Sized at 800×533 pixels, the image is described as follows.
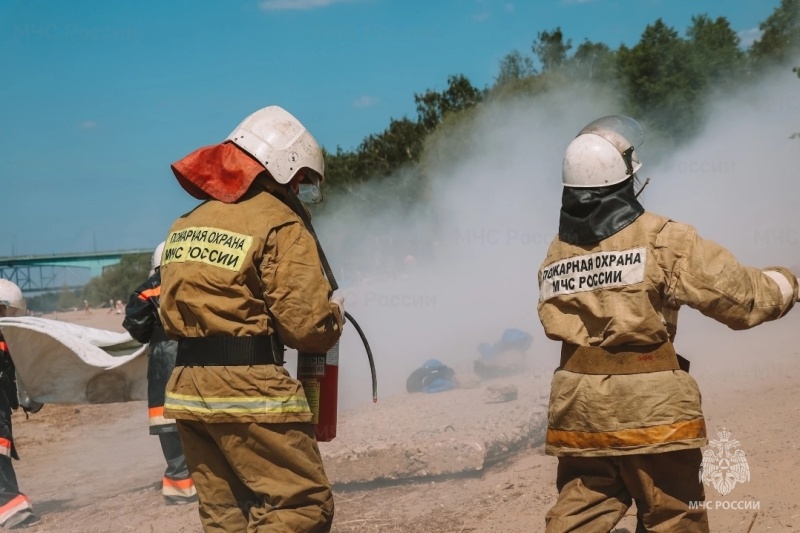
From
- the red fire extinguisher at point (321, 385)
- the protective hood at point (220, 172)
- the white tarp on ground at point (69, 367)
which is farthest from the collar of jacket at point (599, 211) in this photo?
the white tarp on ground at point (69, 367)

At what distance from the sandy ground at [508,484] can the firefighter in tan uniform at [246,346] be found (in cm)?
184

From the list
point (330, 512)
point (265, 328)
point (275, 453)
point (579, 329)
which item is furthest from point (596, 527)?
point (265, 328)

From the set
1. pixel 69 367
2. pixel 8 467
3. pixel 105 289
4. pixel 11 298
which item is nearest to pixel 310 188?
pixel 8 467

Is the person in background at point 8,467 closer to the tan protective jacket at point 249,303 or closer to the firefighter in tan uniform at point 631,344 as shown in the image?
the tan protective jacket at point 249,303

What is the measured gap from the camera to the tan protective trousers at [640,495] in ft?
10.8

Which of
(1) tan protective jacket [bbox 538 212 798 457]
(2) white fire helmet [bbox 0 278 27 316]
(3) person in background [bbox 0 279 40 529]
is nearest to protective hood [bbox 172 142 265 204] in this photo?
(1) tan protective jacket [bbox 538 212 798 457]

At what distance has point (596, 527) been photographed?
334cm

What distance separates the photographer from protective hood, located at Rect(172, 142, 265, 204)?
11.6ft

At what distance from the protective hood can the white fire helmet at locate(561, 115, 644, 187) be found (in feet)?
4.02

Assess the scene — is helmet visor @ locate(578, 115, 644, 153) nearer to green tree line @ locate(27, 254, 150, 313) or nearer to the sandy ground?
the sandy ground

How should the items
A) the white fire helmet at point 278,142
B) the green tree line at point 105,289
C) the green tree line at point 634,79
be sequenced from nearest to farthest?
1. the white fire helmet at point 278,142
2. the green tree line at point 634,79
3. the green tree line at point 105,289

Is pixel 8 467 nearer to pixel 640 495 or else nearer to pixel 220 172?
pixel 220 172

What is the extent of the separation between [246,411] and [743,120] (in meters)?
18.6

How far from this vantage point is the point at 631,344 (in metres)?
3.35
